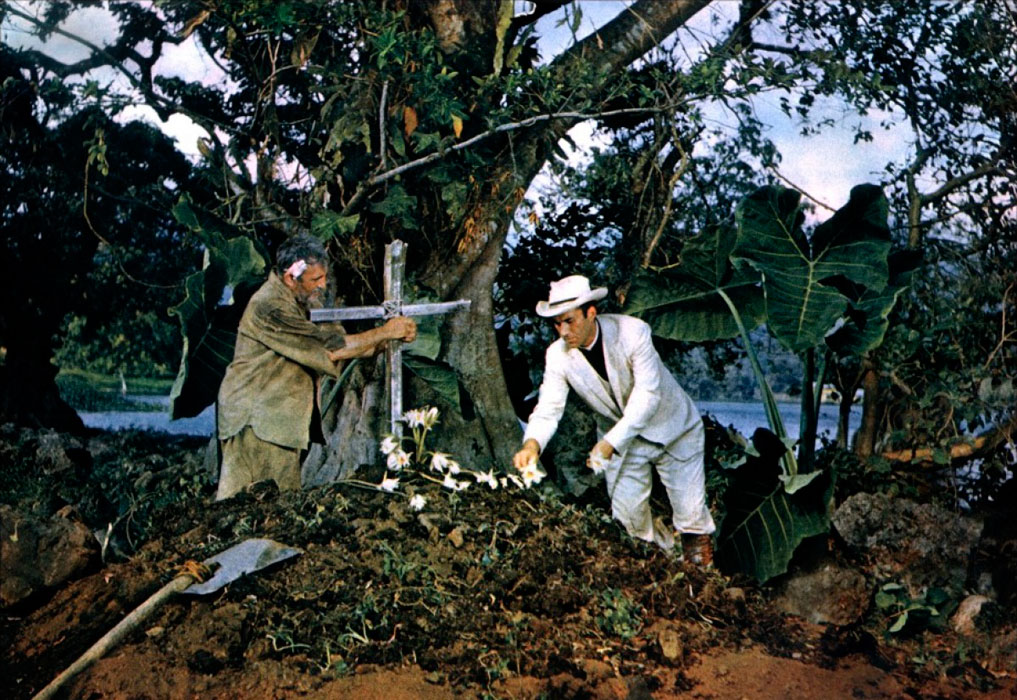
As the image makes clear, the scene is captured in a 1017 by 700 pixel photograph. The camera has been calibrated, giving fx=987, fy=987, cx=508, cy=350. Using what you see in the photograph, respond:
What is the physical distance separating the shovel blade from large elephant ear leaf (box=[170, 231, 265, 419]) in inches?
53.9

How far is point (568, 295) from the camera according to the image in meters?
5.00

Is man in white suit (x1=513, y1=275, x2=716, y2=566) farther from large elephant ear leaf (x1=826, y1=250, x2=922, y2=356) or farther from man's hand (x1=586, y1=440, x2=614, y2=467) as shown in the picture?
large elephant ear leaf (x1=826, y1=250, x2=922, y2=356)

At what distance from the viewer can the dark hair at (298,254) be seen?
5477 mm

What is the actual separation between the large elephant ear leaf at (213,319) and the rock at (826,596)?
12.4 feet

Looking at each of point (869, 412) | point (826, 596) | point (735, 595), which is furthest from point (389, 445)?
point (869, 412)

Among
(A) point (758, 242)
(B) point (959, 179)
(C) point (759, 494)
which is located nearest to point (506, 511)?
(C) point (759, 494)

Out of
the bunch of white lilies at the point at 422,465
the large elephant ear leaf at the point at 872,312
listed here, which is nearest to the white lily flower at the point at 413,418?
the bunch of white lilies at the point at 422,465

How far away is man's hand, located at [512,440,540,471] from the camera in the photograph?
16.1ft

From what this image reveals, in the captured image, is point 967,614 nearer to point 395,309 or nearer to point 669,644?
point 669,644

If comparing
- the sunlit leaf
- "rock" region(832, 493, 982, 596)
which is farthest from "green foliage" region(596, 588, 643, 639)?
the sunlit leaf

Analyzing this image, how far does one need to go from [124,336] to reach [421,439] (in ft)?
18.4

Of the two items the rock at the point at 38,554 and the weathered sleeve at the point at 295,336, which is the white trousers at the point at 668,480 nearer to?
the weathered sleeve at the point at 295,336

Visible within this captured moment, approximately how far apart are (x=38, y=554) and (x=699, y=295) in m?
4.24

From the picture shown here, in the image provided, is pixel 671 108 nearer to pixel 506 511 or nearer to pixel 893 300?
pixel 893 300
